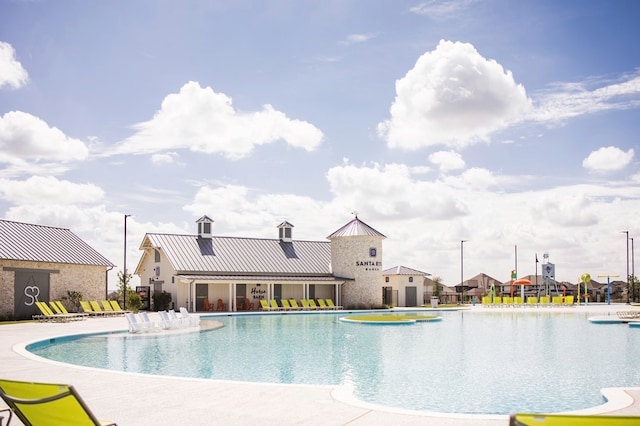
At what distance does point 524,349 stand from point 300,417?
11964 mm

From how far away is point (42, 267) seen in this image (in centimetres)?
2923

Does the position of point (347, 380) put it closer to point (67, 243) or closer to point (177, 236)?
point (67, 243)

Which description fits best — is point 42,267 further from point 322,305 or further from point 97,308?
point 322,305

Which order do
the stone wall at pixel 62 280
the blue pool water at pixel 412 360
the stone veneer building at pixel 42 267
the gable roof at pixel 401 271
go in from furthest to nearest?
1. the gable roof at pixel 401 271
2. the stone veneer building at pixel 42 267
3. the stone wall at pixel 62 280
4. the blue pool water at pixel 412 360

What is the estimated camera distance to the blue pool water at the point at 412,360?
34.2 feet

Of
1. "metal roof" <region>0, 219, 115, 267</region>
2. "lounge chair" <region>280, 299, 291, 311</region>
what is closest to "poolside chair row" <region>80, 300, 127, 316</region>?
"metal roof" <region>0, 219, 115, 267</region>

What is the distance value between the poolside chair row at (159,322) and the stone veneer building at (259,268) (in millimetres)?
11334

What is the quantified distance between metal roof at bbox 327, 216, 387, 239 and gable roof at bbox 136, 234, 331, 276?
7.83 feet

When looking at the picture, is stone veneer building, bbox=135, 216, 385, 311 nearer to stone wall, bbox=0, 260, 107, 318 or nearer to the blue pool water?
stone wall, bbox=0, 260, 107, 318

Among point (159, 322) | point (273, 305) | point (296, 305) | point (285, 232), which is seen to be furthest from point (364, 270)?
point (159, 322)

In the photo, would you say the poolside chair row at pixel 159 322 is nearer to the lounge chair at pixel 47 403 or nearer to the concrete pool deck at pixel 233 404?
the concrete pool deck at pixel 233 404

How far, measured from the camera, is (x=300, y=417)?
22.7ft

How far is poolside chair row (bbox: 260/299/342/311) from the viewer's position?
123 feet

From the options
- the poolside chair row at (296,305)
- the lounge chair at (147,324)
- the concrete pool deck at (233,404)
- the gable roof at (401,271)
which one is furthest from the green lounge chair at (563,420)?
the gable roof at (401,271)
